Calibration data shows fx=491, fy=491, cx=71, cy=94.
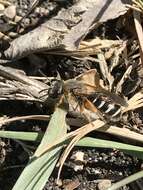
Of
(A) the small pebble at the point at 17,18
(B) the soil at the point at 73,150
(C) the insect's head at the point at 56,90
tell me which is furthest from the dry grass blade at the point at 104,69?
(A) the small pebble at the point at 17,18

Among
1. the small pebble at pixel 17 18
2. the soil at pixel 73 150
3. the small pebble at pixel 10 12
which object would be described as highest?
the small pebble at pixel 10 12

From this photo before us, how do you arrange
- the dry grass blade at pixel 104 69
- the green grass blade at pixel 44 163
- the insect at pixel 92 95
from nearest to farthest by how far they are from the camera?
the green grass blade at pixel 44 163 → the insect at pixel 92 95 → the dry grass blade at pixel 104 69

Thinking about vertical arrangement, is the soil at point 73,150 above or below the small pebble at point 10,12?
below

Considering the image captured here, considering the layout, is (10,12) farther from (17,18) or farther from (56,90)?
(56,90)

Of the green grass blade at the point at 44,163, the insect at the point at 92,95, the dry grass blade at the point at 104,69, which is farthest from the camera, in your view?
the dry grass blade at the point at 104,69

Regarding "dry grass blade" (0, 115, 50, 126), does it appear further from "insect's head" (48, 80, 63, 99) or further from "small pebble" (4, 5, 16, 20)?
"small pebble" (4, 5, 16, 20)

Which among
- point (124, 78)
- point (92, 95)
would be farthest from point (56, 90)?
Answer: point (124, 78)

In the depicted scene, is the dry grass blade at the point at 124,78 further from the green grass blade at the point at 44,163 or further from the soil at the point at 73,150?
the green grass blade at the point at 44,163
